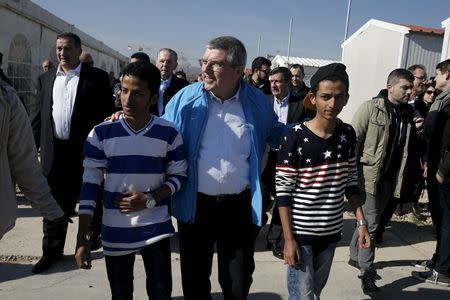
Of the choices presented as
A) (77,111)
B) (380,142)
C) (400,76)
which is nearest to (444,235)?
(380,142)

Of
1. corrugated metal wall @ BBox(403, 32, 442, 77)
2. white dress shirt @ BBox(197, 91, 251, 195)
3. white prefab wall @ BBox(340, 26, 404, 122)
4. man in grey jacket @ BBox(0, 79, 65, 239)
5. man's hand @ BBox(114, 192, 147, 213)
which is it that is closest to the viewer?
man in grey jacket @ BBox(0, 79, 65, 239)

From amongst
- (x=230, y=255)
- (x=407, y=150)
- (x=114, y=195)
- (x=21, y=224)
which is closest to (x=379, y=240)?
(x=407, y=150)

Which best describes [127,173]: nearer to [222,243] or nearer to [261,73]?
[222,243]

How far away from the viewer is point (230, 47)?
8.05 feet

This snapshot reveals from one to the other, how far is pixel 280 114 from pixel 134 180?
2.75 m

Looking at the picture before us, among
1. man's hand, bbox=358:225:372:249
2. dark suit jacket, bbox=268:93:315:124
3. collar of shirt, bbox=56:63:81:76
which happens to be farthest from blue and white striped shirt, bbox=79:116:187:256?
dark suit jacket, bbox=268:93:315:124

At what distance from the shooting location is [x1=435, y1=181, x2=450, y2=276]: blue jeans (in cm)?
401

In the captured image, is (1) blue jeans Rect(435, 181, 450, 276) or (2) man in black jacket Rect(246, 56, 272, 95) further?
(2) man in black jacket Rect(246, 56, 272, 95)

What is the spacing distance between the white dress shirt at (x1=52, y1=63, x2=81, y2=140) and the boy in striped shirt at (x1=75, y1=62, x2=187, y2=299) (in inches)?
69.8

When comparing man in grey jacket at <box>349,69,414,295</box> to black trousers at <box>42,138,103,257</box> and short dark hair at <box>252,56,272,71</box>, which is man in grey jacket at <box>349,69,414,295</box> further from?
black trousers at <box>42,138,103,257</box>

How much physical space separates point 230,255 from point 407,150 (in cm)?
229

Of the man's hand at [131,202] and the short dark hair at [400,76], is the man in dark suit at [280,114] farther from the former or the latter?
the man's hand at [131,202]

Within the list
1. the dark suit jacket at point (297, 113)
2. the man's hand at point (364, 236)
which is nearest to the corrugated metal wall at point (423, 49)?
the dark suit jacket at point (297, 113)

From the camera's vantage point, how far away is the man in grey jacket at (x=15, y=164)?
82.4 inches
